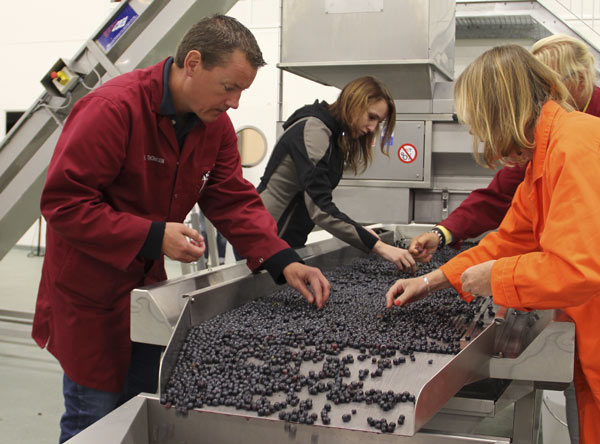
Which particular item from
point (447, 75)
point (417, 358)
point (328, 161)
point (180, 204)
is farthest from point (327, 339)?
point (447, 75)

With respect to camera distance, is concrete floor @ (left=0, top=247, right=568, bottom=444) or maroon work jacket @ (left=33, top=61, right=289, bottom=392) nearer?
maroon work jacket @ (left=33, top=61, right=289, bottom=392)

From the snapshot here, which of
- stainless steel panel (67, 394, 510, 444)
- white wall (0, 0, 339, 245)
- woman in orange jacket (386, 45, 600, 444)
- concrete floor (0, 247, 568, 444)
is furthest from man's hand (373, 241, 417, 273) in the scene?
white wall (0, 0, 339, 245)

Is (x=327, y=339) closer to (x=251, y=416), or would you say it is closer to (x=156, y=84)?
(x=251, y=416)

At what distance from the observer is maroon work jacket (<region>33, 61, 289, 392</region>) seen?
4.40 feet

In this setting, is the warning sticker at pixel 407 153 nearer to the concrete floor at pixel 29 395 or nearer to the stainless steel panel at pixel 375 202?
the stainless steel panel at pixel 375 202

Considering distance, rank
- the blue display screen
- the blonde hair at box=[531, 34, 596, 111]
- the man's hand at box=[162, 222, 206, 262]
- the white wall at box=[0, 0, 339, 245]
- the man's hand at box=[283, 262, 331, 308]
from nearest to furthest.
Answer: the man's hand at box=[162, 222, 206, 262], the man's hand at box=[283, 262, 331, 308], the blonde hair at box=[531, 34, 596, 111], the blue display screen, the white wall at box=[0, 0, 339, 245]

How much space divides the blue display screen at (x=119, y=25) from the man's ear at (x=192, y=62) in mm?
1538

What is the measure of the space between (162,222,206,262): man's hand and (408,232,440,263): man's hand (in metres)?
1.16

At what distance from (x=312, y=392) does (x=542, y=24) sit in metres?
4.53

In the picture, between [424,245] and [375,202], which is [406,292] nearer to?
[424,245]

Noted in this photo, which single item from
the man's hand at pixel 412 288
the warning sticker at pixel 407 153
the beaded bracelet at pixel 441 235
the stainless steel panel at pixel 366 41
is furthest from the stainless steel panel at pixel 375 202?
the man's hand at pixel 412 288

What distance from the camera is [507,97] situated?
1.25m

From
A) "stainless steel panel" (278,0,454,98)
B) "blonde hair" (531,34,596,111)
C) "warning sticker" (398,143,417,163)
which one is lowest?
"warning sticker" (398,143,417,163)

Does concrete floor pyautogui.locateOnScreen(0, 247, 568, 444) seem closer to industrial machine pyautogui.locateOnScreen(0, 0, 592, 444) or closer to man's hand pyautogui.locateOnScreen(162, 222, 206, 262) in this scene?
industrial machine pyautogui.locateOnScreen(0, 0, 592, 444)
